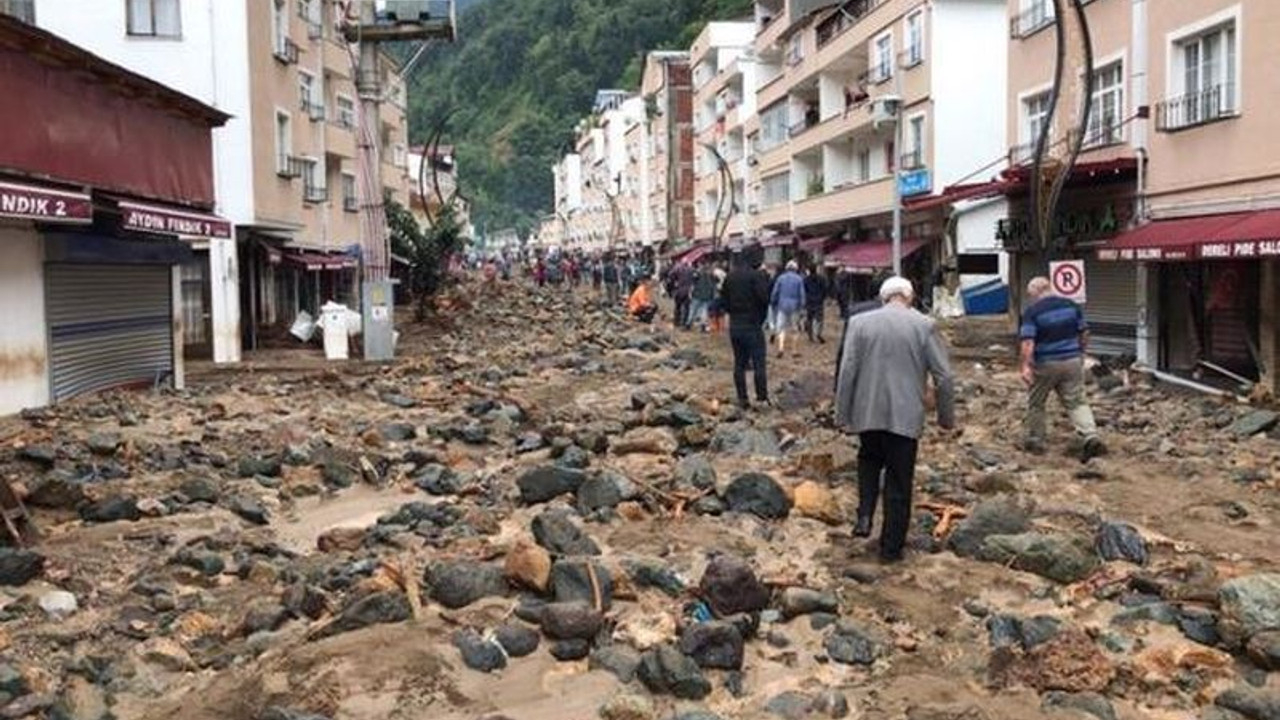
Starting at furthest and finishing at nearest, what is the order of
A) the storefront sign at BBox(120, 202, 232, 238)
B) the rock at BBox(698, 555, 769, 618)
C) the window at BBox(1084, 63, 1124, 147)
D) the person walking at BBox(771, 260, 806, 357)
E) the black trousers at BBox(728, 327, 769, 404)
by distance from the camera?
the person walking at BBox(771, 260, 806, 357) → the window at BBox(1084, 63, 1124, 147) → the storefront sign at BBox(120, 202, 232, 238) → the black trousers at BBox(728, 327, 769, 404) → the rock at BBox(698, 555, 769, 618)

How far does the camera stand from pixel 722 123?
195 ft

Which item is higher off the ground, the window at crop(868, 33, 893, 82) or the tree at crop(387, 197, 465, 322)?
the window at crop(868, 33, 893, 82)

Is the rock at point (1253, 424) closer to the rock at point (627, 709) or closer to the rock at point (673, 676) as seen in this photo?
the rock at point (673, 676)

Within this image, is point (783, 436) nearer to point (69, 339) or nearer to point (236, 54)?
point (69, 339)

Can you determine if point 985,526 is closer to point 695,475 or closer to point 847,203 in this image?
point 695,475

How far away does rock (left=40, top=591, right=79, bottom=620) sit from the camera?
6766 millimetres

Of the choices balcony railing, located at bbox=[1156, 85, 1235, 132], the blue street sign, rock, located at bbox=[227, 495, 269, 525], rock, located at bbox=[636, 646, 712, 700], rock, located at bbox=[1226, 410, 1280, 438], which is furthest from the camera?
the blue street sign

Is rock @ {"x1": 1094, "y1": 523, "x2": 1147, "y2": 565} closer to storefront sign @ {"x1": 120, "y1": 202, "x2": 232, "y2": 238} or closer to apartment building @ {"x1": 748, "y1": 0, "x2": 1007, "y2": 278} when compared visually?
storefront sign @ {"x1": 120, "y1": 202, "x2": 232, "y2": 238}

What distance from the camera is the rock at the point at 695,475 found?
31.7 ft

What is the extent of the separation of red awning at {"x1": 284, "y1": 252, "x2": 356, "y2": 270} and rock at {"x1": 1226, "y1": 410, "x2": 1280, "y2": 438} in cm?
2143

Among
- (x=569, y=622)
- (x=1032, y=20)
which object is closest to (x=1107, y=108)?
(x=1032, y=20)

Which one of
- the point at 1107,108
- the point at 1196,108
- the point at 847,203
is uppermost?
the point at 1107,108

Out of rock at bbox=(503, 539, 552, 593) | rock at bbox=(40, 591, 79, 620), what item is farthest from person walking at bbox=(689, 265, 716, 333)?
rock at bbox=(40, 591, 79, 620)

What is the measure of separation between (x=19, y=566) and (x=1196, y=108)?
16.3m
